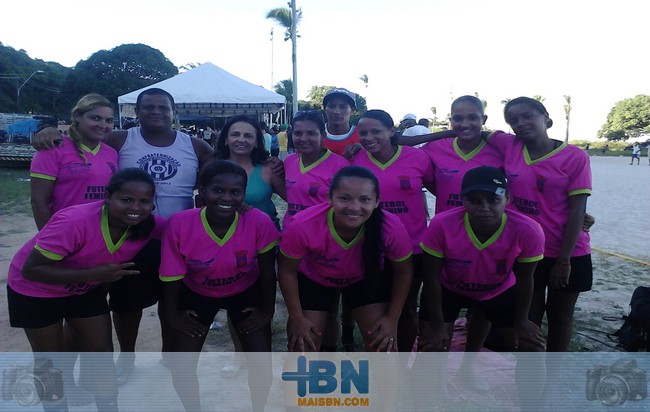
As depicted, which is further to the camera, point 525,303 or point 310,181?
point 310,181

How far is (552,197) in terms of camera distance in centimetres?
289

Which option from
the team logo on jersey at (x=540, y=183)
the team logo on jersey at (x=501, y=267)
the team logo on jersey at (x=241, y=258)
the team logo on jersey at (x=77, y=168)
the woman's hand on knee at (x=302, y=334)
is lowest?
the woman's hand on knee at (x=302, y=334)

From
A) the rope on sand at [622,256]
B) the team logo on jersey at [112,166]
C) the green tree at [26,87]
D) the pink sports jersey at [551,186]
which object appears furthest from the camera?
the green tree at [26,87]

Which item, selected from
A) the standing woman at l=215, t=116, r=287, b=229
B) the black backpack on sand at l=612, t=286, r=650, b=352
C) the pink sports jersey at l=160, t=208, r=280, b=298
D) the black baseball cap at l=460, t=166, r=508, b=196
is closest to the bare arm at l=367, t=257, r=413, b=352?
the black baseball cap at l=460, t=166, r=508, b=196

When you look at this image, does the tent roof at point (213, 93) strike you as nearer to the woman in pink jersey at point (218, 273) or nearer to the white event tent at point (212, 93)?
the white event tent at point (212, 93)

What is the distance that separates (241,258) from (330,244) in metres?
0.56

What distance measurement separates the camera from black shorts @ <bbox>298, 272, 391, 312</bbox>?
2.79 meters

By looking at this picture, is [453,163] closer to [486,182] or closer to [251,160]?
[486,182]

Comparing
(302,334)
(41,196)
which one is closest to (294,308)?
(302,334)

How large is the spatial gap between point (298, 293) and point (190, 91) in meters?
10.8

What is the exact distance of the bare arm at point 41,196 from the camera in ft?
9.57

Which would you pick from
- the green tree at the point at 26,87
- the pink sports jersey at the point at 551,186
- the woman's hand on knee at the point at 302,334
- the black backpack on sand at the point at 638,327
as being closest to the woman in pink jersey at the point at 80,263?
the woman's hand on knee at the point at 302,334

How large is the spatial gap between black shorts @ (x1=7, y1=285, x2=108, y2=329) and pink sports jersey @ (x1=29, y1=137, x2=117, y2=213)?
68 centimetres

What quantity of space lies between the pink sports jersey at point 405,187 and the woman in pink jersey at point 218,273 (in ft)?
2.93
